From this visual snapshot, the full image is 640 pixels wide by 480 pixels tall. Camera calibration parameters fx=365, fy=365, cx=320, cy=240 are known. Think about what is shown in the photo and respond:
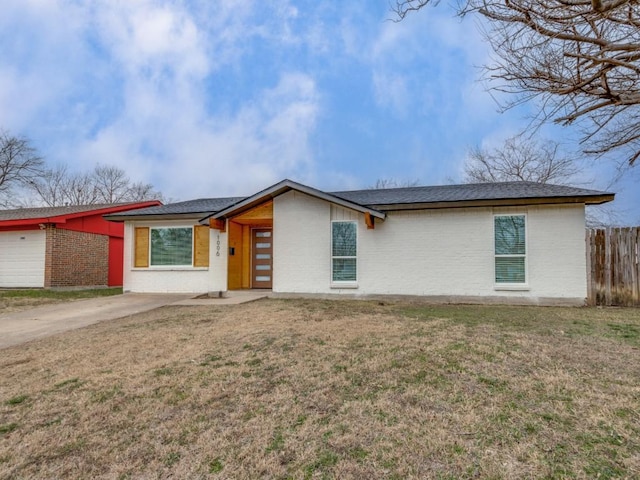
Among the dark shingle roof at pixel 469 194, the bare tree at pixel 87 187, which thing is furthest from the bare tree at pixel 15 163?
the dark shingle roof at pixel 469 194

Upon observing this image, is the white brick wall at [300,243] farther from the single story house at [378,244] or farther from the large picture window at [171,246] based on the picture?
the large picture window at [171,246]

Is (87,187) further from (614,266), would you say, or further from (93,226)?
(614,266)

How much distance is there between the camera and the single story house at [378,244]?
9.11 meters

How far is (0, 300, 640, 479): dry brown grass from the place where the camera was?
2.36 metres

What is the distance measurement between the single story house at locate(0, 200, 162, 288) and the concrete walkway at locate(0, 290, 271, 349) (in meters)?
5.91

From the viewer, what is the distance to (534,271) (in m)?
9.19

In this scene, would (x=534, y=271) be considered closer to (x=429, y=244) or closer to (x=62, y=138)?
(x=429, y=244)

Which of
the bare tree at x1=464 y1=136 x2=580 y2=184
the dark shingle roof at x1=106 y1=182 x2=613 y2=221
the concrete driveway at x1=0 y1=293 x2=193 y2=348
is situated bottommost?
the concrete driveway at x1=0 y1=293 x2=193 y2=348

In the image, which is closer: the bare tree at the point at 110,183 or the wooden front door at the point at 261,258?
the wooden front door at the point at 261,258

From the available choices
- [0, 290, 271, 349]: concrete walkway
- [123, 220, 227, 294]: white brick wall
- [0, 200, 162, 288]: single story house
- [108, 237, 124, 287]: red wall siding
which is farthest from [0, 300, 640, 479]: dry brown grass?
[108, 237, 124, 287]: red wall siding

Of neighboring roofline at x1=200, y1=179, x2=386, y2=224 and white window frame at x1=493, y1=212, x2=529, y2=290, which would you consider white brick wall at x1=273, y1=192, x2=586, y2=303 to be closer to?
white window frame at x1=493, y1=212, x2=529, y2=290

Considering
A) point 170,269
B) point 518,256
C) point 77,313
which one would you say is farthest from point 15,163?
point 518,256

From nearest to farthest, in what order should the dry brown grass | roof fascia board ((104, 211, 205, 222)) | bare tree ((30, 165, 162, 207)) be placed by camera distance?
the dry brown grass
roof fascia board ((104, 211, 205, 222))
bare tree ((30, 165, 162, 207))

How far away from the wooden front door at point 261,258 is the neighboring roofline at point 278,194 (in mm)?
1463
